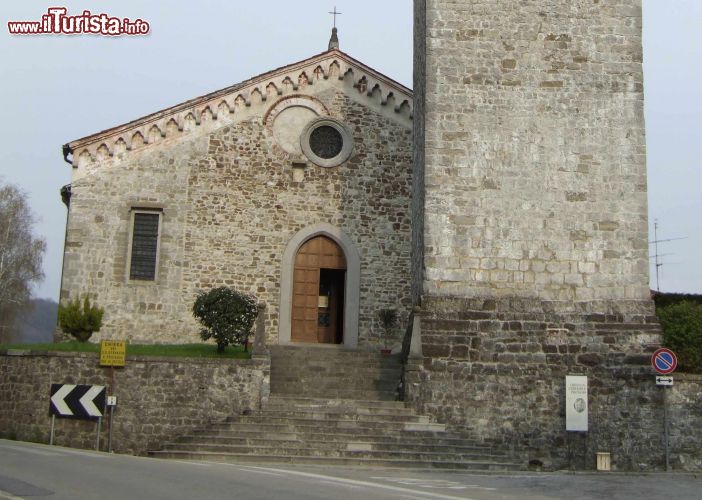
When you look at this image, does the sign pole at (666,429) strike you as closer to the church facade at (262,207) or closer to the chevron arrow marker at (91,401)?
the church facade at (262,207)

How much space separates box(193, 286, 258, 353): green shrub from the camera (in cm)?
1673

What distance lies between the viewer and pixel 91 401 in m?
15.2

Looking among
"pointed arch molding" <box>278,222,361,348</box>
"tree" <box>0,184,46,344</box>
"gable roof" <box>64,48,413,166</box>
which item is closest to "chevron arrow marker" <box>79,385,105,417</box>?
"pointed arch molding" <box>278,222,361,348</box>

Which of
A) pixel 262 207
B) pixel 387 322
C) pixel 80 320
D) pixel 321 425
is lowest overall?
pixel 321 425

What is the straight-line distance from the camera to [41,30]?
1753cm

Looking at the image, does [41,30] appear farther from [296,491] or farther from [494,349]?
[296,491]

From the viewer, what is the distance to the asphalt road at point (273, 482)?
8.58m

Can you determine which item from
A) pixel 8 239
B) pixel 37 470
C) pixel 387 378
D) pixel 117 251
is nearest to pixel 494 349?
pixel 387 378

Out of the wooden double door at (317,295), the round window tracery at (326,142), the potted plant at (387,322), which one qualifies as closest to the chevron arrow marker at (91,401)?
the wooden double door at (317,295)

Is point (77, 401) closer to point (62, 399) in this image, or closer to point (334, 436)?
point (62, 399)

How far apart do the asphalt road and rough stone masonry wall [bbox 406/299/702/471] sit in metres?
1.24

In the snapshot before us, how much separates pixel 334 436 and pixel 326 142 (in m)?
10.0

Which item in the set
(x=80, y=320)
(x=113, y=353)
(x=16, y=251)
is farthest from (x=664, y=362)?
(x=16, y=251)

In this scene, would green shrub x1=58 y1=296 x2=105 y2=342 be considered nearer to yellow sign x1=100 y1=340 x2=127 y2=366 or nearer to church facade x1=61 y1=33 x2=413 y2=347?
church facade x1=61 y1=33 x2=413 y2=347
